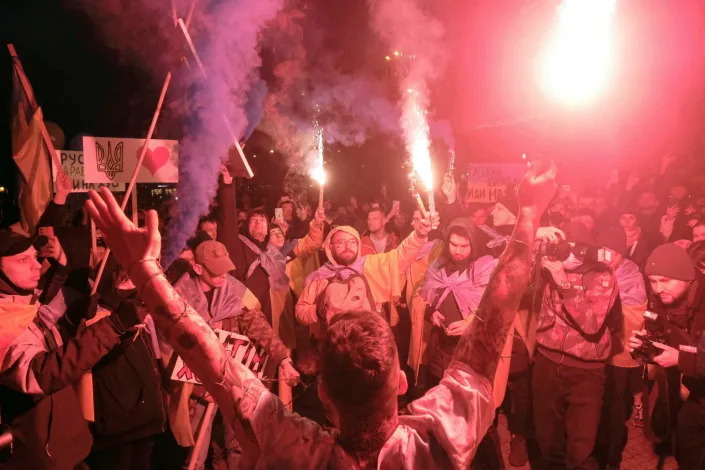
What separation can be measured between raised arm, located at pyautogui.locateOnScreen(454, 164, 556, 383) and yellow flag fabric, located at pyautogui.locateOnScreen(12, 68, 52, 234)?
4385 millimetres

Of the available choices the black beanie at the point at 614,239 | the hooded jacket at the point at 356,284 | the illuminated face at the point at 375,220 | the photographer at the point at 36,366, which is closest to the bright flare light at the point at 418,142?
the hooded jacket at the point at 356,284

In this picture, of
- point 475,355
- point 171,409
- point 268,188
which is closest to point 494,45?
point 268,188

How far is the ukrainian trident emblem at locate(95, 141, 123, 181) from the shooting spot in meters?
5.91

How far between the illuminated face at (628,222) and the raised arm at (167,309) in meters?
7.68

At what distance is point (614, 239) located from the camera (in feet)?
25.0

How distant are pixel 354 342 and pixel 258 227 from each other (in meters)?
5.89

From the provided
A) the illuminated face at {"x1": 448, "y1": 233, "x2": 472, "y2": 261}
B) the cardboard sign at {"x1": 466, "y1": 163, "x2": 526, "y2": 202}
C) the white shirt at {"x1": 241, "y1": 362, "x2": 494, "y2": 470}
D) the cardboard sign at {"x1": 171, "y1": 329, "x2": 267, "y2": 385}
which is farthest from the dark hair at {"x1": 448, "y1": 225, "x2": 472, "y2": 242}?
the white shirt at {"x1": 241, "y1": 362, "x2": 494, "y2": 470}

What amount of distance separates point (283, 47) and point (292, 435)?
10178 millimetres

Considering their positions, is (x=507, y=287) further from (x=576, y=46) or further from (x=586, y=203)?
(x=586, y=203)

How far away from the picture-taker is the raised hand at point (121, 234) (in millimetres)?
1737

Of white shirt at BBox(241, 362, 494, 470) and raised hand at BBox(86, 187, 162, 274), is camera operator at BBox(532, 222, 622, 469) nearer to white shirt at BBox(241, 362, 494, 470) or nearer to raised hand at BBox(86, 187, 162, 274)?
white shirt at BBox(241, 362, 494, 470)

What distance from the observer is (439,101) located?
15781mm

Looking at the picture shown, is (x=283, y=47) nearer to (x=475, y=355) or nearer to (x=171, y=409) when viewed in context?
(x=171, y=409)

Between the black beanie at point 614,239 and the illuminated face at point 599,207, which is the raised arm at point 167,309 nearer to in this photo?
the black beanie at point 614,239
